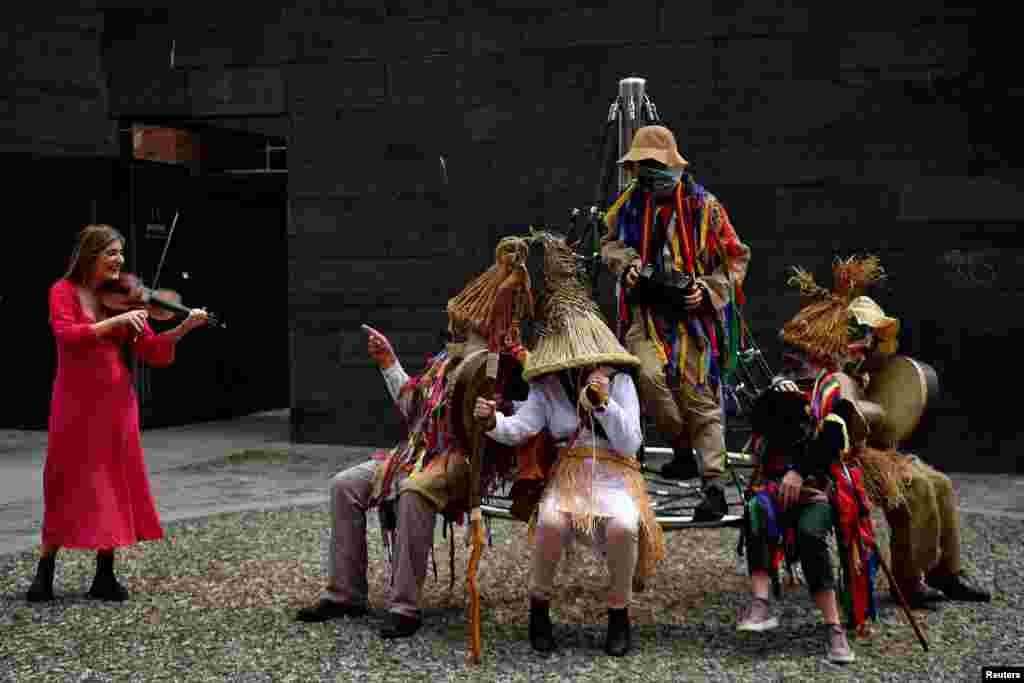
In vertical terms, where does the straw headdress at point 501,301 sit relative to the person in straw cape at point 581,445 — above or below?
above

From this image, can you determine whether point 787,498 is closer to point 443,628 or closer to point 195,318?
point 443,628

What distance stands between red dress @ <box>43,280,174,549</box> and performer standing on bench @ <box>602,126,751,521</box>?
222 centimetres

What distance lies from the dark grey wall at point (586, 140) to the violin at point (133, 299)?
14.9 feet

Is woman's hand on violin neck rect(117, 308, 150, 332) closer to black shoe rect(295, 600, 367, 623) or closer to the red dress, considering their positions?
the red dress

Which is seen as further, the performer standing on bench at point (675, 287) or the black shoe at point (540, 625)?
the performer standing on bench at point (675, 287)

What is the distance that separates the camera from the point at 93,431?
5887 mm

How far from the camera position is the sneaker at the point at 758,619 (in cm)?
523

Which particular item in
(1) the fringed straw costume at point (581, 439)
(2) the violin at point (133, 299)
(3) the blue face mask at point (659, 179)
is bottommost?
(1) the fringed straw costume at point (581, 439)

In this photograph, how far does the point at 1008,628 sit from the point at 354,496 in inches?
106

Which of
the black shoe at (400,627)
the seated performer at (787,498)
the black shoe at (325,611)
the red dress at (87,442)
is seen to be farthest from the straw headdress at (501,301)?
the red dress at (87,442)

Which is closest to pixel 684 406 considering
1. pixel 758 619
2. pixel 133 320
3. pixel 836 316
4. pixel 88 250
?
pixel 836 316

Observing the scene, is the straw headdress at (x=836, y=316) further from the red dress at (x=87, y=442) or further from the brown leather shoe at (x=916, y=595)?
the red dress at (x=87, y=442)

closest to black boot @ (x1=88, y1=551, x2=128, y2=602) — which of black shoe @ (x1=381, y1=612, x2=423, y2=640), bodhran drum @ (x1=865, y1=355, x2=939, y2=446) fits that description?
black shoe @ (x1=381, y1=612, x2=423, y2=640)

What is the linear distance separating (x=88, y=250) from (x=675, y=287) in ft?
8.33
